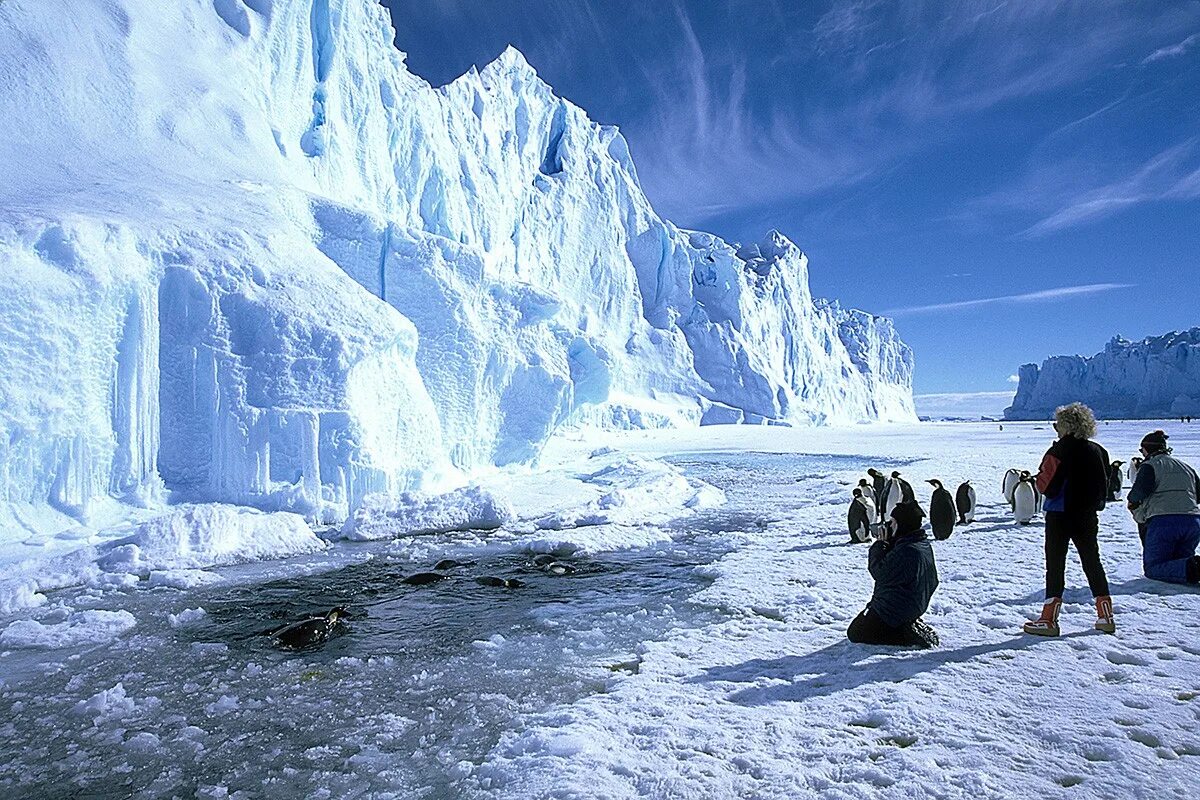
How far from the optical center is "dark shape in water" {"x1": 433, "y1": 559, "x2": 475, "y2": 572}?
891 centimetres

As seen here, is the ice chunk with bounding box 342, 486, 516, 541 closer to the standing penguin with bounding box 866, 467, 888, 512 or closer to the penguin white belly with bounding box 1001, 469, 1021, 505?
the standing penguin with bounding box 866, 467, 888, 512

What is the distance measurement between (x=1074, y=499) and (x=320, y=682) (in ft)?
18.1

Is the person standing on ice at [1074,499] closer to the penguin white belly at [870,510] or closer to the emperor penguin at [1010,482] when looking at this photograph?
the penguin white belly at [870,510]

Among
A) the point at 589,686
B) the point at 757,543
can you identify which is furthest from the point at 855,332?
the point at 589,686

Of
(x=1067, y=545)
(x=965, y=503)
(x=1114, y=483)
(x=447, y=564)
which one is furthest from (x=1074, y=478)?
(x=1114, y=483)

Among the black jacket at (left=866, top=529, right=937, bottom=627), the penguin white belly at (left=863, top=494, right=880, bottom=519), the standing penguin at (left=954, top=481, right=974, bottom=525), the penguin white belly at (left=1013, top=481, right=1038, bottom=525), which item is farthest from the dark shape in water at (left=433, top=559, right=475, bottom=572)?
the penguin white belly at (left=1013, top=481, right=1038, bottom=525)

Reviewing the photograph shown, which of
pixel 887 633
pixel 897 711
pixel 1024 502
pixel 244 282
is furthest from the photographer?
pixel 244 282

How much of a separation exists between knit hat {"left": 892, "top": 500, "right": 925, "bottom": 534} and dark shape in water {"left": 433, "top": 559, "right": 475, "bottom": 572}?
19.9ft

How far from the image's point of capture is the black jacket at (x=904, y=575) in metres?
4.71

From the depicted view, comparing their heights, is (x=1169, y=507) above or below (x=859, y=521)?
above

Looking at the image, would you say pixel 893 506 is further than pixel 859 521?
No

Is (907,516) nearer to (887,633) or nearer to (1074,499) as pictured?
(887,633)

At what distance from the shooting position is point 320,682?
4.91m

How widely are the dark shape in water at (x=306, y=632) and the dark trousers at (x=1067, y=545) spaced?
590 centimetres
